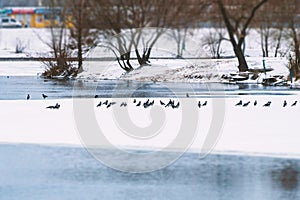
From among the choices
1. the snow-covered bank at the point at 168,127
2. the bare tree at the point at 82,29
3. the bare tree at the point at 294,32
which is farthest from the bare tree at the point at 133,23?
the snow-covered bank at the point at 168,127

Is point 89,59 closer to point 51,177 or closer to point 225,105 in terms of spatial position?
point 225,105

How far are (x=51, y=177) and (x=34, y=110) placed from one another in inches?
438

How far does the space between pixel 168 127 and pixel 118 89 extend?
16048mm

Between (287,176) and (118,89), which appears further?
(118,89)

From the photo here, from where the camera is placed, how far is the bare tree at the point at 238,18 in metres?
46.2

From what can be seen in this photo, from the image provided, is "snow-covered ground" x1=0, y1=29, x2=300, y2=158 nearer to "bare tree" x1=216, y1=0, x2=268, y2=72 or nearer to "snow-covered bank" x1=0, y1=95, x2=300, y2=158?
"snow-covered bank" x1=0, y1=95, x2=300, y2=158

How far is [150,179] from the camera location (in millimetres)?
14320

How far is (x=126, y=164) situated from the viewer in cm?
1582

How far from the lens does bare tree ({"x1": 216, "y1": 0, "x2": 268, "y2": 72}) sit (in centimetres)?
4617

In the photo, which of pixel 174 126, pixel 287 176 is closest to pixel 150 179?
pixel 287 176

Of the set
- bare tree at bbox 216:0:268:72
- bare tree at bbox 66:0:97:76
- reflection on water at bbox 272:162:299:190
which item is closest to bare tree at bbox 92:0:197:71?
bare tree at bbox 66:0:97:76

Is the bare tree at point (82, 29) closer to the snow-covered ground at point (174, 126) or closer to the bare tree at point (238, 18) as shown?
the bare tree at point (238, 18)

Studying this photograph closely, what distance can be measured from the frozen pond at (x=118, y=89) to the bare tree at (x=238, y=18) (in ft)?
19.2

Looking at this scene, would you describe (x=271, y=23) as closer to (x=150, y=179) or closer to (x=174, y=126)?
(x=174, y=126)
